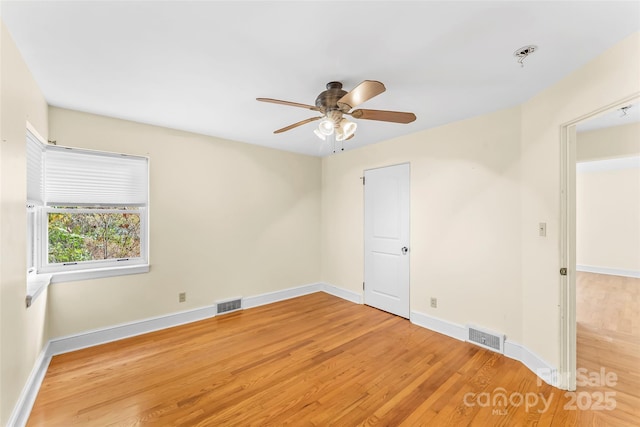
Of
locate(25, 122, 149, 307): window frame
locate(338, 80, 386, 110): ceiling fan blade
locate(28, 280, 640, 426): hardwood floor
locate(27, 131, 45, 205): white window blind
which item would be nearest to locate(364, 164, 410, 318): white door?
locate(28, 280, 640, 426): hardwood floor

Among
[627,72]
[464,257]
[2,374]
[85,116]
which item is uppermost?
[85,116]

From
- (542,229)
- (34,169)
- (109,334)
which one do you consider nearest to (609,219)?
(542,229)

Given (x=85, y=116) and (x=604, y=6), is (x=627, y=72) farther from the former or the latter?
(x=85, y=116)

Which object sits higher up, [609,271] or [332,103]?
[332,103]

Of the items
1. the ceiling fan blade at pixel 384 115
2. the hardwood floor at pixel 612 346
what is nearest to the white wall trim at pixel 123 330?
the ceiling fan blade at pixel 384 115

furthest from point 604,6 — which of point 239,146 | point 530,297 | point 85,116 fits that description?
point 85,116

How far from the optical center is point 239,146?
3836 millimetres

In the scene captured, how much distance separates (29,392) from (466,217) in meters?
4.16

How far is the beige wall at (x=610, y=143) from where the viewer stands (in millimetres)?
3299

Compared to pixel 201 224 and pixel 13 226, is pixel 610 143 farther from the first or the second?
pixel 13 226

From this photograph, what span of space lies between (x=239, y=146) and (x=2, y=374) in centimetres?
310

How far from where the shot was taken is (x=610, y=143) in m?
3.46

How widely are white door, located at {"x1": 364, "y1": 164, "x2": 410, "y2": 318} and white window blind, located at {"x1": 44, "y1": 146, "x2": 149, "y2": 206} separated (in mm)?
3078

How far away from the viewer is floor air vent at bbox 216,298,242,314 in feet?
11.8
